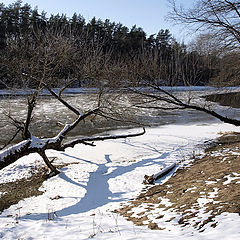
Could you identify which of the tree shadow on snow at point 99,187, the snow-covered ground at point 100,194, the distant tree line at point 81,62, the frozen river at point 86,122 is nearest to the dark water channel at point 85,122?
the frozen river at point 86,122

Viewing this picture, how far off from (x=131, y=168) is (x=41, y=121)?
10975 mm

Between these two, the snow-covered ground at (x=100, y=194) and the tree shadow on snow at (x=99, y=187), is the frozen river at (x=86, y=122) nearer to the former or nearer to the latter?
the snow-covered ground at (x=100, y=194)

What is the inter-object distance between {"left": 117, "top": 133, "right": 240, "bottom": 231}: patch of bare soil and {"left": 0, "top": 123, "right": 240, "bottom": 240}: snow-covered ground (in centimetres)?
22

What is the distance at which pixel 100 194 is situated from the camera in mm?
6766

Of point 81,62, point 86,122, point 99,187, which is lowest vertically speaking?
point 99,187

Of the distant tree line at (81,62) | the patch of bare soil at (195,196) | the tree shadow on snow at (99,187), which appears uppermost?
the distant tree line at (81,62)

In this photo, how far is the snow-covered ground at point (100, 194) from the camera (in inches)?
153

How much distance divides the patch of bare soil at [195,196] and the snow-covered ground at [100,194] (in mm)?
217

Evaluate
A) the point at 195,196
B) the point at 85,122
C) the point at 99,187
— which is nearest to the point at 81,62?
the point at 85,122

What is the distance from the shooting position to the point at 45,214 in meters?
5.54

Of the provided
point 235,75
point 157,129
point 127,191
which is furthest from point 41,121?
point 235,75

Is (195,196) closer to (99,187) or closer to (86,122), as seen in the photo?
(99,187)

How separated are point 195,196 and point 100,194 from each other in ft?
8.96

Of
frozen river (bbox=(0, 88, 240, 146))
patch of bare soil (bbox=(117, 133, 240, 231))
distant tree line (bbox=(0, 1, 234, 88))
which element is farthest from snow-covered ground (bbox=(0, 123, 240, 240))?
distant tree line (bbox=(0, 1, 234, 88))
